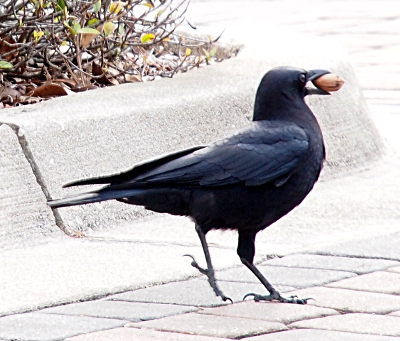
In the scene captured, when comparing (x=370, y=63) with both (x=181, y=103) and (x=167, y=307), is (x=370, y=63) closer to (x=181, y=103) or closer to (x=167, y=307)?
(x=181, y=103)

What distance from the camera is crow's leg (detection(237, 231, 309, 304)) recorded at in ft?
11.5

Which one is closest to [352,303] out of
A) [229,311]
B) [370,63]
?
[229,311]

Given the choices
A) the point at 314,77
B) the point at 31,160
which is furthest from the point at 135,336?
the point at 31,160

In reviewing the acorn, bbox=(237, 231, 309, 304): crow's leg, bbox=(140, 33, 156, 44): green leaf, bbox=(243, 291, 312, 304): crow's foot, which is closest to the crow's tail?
bbox=(237, 231, 309, 304): crow's leg

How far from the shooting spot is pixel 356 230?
4.46 m

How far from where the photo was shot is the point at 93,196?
3.43m

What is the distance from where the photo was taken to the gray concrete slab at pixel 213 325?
10.4 feet

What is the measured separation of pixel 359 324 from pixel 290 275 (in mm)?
618

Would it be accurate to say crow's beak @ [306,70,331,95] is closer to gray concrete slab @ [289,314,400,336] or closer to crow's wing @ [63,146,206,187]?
crow's wing @ [63,146,206,187]

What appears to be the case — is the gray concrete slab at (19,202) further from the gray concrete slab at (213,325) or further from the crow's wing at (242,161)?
the gray concrete slab at (213,325)

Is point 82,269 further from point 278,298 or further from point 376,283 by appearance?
point 376,283

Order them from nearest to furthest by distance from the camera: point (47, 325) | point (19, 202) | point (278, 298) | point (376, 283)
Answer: point (47, 325), point (278, 298), point (376, 283), point (19, 202)

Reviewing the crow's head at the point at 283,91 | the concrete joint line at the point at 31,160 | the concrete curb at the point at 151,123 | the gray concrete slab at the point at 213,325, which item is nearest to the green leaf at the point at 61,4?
the concrete curb at the point at 151,123

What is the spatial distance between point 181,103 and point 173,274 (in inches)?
57.7
